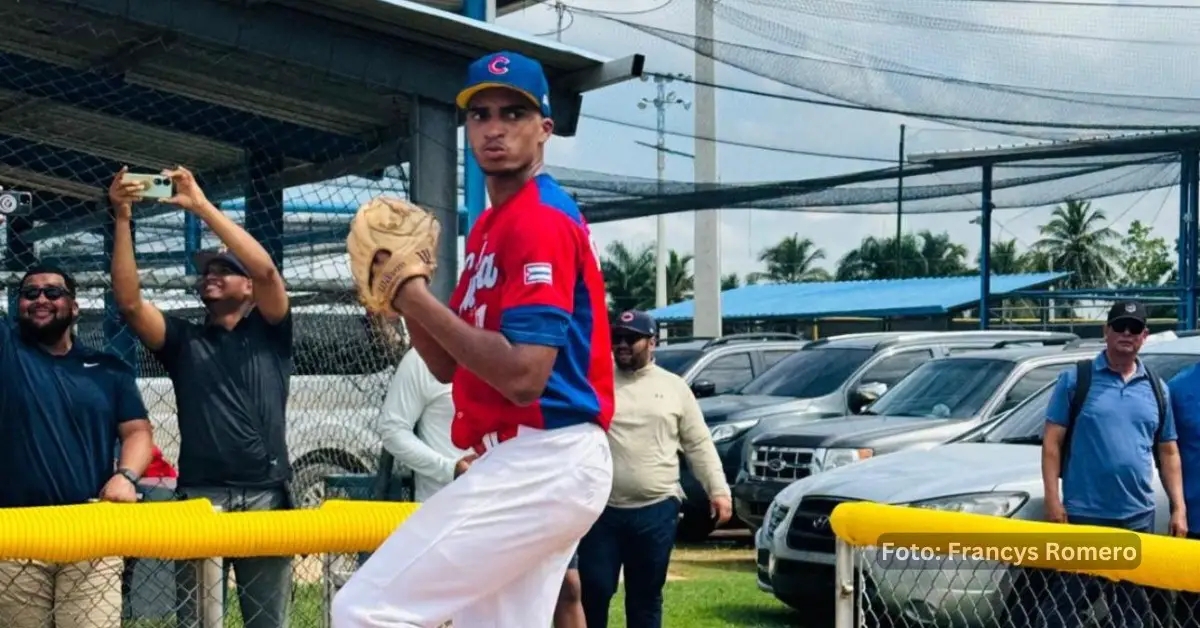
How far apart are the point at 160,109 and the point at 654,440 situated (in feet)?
10.4

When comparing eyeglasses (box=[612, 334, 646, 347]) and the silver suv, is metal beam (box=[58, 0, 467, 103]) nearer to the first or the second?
eyeglasses (box=[612, 334, 646, 347])

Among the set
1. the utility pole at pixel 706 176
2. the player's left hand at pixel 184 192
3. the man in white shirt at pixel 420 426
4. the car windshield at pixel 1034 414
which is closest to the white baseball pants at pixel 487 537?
the player's left hand at pixel 184 192

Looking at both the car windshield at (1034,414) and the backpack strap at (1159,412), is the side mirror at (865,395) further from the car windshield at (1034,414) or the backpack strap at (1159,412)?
the backpack strap at (1159,412)

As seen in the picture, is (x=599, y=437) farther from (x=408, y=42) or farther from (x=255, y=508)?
(x=408, y=42)

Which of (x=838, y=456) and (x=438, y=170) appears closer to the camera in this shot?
(x=438, y=170)

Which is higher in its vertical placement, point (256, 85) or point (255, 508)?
point (256, 85)

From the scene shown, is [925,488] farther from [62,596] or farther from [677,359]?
[677,359]

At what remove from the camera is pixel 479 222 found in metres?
3.56

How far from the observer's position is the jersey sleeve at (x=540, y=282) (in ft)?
10.3

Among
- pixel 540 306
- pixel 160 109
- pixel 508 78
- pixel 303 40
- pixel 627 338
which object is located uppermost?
pixel 303 40

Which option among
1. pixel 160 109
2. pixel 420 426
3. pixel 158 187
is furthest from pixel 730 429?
pixel 158 187

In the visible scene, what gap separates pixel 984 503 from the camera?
7.53 metres

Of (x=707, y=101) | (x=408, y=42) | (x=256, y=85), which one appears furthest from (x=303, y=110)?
(x=707, y=101)

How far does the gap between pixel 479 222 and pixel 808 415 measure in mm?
9888
